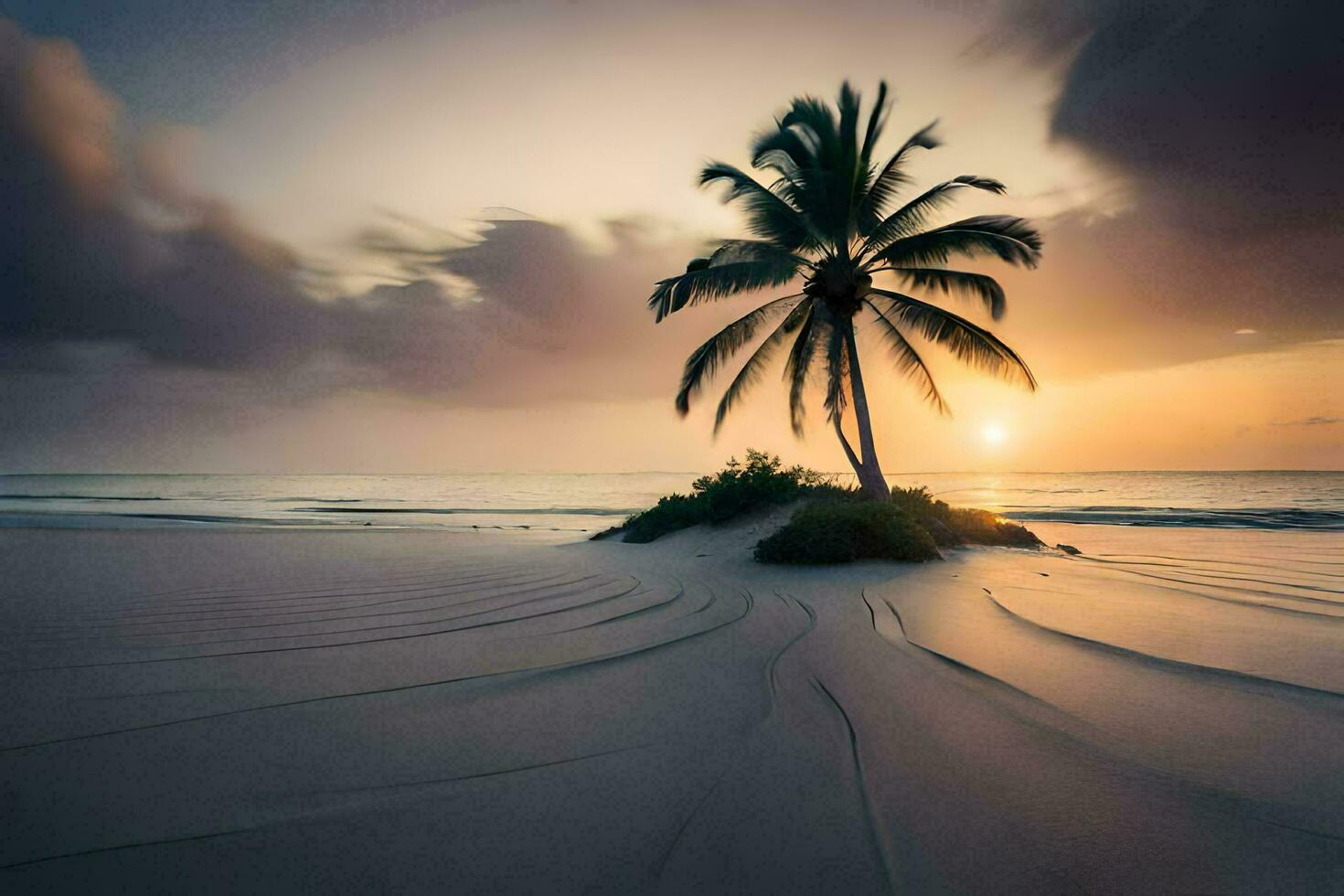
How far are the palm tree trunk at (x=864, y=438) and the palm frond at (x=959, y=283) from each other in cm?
200

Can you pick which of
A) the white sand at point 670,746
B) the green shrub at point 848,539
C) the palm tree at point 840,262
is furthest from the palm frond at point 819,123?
the white sand at point 670,746

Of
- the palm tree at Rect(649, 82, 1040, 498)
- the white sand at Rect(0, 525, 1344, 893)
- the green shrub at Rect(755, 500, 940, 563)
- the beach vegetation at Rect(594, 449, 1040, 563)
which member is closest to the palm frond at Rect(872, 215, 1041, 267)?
the palm tree at Rect(649, 82, 1040, 498)

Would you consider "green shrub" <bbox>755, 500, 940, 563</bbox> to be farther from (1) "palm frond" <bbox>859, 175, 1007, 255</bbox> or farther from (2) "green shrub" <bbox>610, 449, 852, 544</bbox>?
(1) "palm frond" <bbox>859, 175, 1007, 255</bbox>

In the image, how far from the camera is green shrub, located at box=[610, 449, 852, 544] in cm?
1201

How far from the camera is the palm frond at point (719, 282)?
13039 mm

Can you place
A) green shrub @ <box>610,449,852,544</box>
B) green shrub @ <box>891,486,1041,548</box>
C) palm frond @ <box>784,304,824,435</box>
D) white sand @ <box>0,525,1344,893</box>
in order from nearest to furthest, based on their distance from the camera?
white sand @ <box>0,525,1344,893</box>, green shrub @ <box>891,486,1041,548</box>, green shrub @ <box>610,449,852,544</box>, palm frond @ <box>784,304,824,435</box>

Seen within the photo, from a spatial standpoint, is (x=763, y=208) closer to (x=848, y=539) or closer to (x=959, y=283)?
(x=959, y=283)

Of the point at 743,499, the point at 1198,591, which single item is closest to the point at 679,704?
the point at 1198,591

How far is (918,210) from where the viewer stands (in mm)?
13156

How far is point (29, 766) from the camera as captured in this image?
77.0 inches

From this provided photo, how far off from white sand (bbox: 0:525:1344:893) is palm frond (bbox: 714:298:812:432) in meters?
9.97

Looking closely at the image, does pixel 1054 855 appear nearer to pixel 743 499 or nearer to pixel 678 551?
pixel 678 551

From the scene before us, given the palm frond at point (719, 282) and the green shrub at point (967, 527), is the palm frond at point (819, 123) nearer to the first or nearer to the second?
the palm frond at point (719, 282)

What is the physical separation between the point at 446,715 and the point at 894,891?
184 centimetres
